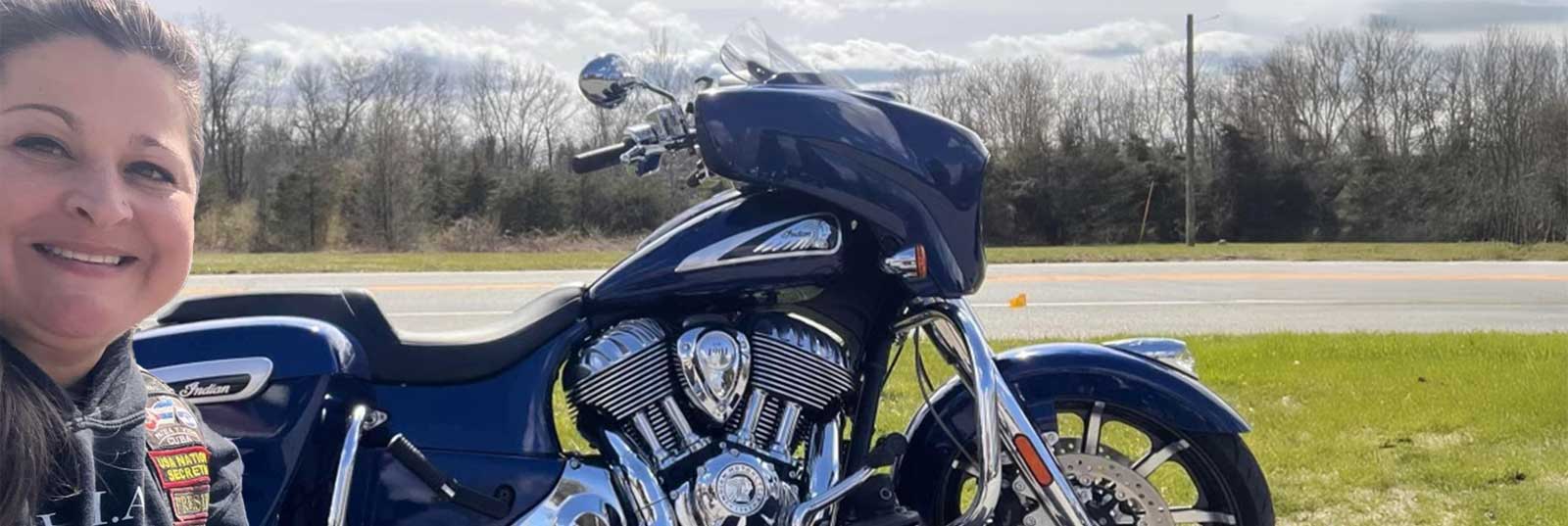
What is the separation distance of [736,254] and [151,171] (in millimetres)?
1454

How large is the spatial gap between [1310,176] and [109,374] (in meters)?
36.9

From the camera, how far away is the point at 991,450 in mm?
2729

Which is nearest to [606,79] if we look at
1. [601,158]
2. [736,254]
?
[601,158]

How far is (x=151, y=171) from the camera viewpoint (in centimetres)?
133

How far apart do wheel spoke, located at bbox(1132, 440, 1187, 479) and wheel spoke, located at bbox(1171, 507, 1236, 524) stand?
129mm

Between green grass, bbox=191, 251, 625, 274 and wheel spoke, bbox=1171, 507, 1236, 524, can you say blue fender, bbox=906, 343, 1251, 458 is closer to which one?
wheel spoke, bbox=1171, 507, 1236, 524

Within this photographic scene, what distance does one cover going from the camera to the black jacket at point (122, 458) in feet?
4.01

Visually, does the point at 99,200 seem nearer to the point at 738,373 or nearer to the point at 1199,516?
the point at 738,373

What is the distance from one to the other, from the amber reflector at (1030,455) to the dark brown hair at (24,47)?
6.46 ft

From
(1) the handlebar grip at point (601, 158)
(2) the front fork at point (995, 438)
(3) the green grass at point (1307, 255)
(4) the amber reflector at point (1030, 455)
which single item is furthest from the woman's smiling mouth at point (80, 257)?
(3) the green grass at point (1307, 255)

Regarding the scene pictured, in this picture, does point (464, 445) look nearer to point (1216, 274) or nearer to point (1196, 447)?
point (1196, 447)

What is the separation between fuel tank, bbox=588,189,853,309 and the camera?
2654mm

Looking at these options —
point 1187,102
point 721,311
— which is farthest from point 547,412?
point 1187,102

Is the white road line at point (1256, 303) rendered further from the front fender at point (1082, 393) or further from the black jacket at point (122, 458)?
the black jacket at point (122, 458)
